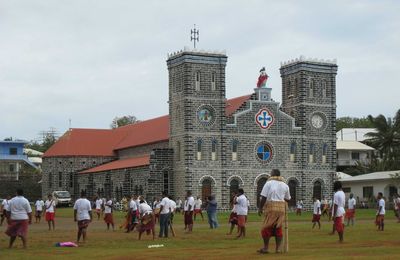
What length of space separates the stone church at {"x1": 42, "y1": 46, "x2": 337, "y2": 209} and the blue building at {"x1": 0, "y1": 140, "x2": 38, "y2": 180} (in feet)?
113

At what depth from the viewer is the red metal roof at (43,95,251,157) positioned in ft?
255

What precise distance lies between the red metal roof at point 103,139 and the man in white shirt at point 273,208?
56527mm

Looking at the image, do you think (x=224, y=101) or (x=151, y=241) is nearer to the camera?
(x=151, y=241)

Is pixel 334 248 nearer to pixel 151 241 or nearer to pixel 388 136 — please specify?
pixel 151 241

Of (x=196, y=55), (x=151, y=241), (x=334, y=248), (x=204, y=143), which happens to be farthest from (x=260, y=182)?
(x=334, y=248)

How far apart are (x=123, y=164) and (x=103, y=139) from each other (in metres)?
11.7

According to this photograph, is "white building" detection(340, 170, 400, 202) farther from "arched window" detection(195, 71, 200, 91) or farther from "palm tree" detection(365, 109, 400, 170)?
"arched window" detection(195, 71, 200, 91)

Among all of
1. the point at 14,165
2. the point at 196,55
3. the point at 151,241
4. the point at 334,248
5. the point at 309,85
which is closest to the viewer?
the point at 334,248

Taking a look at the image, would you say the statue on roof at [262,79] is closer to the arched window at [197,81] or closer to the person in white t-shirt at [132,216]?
the arched window at [197,81]

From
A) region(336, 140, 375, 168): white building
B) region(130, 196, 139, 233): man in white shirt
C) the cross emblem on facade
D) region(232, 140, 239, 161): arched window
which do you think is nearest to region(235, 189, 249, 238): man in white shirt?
region(130, 196, 139, 233): man in white shirt

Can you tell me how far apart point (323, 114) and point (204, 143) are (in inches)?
452

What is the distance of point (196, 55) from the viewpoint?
64438 mm

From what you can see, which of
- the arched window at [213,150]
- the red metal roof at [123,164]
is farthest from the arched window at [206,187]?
the red metal roof at [123,164]

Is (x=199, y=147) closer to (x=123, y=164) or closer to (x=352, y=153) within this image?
(x=123, y=164)
